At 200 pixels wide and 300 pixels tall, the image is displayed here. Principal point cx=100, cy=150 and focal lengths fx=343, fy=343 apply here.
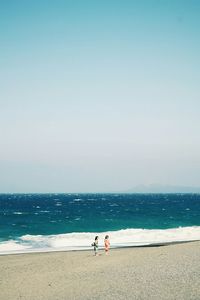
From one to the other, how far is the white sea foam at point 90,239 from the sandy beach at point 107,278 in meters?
14.4

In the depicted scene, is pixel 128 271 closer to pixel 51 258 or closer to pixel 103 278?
pixel 103 278

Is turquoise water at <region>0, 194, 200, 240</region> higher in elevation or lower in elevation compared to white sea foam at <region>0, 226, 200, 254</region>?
lower

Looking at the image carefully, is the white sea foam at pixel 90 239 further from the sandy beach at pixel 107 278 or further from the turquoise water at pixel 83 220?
the sandy beach at pixel 107 278

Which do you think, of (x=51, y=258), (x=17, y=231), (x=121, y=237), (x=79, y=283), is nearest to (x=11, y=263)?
(x=51, y=258)

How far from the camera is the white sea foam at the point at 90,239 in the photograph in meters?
39.4

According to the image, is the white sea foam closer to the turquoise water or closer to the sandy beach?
the turquoise water

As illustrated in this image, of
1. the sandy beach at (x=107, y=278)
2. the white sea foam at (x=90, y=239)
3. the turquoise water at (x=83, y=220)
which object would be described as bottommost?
the turquoise water at (x=83, y=220)

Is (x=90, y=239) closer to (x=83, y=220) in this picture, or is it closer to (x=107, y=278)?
(x=107, y=278)

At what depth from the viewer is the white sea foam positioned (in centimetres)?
3941

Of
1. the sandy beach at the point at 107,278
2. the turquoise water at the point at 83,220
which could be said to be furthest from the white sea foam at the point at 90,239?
the sandy beach at the point at 107,278

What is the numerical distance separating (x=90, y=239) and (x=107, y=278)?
28.7 m

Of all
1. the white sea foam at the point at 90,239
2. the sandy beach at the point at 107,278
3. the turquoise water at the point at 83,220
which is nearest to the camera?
the sandy beach at the point at 107,278

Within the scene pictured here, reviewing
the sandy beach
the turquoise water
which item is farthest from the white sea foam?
the sandy beach

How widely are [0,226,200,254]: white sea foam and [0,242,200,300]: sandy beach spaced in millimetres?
14391
